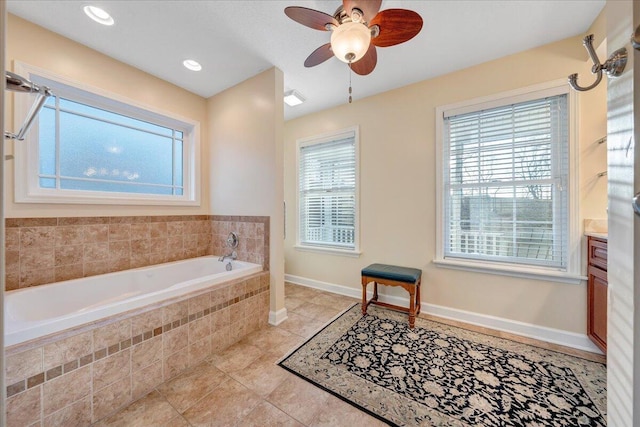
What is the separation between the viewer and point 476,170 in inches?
94.3

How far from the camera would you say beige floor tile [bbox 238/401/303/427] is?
1.31 m

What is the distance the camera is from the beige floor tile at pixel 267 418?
4.31 feet

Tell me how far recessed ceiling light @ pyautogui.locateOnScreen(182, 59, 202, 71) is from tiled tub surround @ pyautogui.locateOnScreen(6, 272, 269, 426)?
2213 millimetres

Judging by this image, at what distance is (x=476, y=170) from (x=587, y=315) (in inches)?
58.8

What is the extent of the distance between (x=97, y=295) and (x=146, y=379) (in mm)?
1093

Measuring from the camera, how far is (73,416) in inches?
50.3

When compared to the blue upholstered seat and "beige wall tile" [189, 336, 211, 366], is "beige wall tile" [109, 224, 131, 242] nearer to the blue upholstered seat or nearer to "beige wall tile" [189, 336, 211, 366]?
"beige wall tile" [189, 336, 211, 366]

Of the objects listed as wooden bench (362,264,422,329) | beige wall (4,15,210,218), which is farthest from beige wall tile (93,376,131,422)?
wooden bench (362,264,422,329)

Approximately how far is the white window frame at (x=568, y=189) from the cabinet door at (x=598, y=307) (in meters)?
0.11

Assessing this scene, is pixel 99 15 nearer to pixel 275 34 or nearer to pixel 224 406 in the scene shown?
pixel 275 34

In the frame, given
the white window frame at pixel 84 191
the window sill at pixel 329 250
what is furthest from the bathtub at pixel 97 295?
the window sill at pixel 329 250

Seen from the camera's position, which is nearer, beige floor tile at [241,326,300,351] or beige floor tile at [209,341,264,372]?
beige floor tile at [209,341,264,372]

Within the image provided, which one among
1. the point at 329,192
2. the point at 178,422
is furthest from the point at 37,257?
the point at 329,192

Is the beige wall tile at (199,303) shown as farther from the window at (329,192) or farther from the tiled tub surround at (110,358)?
the window at (329,192)
